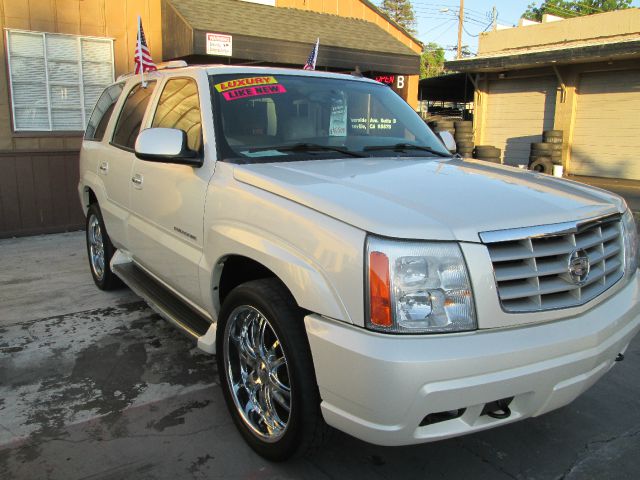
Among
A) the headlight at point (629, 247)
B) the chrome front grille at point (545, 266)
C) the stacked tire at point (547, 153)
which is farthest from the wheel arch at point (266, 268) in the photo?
the stacked tire at point (547, 153)

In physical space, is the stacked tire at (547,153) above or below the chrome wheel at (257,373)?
above

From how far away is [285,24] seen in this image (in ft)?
34.5

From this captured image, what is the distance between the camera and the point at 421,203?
235 centimetres

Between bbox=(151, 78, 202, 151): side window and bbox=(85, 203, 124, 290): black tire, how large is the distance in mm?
1557

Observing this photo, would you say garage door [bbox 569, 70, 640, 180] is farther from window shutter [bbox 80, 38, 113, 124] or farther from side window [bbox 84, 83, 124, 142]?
side window [bbox 84, 83, 124, 142]

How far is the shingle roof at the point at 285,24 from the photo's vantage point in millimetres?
9227

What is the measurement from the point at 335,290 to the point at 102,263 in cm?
392

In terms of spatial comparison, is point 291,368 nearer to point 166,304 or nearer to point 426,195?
point 426,195

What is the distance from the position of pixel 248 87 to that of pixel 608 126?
1650 centimetres

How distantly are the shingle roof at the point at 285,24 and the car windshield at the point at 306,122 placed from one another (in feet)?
18.5

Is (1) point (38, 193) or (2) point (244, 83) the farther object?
(1) point (38, 193)

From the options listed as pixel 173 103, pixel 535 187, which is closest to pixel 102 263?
pixel 173 103

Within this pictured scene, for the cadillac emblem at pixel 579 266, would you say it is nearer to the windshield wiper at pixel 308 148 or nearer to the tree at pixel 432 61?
the windshield wiper at pixel 308 148

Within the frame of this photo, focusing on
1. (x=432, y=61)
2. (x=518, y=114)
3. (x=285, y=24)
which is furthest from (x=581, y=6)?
(x=285, y=24)
